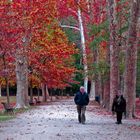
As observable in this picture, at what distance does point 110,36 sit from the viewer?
36188mm

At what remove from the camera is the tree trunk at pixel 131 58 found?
93.0ft

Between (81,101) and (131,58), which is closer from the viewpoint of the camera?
(81,101)

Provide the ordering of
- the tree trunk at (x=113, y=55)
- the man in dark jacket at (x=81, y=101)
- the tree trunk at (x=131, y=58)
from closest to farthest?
the man in dark jacket at (x=81, y=101) → the tree trunk at (x=131, y=58) → the tree trunk at (x=113, y=55)

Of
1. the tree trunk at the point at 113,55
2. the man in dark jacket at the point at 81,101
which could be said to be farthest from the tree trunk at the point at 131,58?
the man in dark jacket at the point at 81,101

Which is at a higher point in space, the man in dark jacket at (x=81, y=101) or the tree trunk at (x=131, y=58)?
the tree trunk at (x=131, y=58)

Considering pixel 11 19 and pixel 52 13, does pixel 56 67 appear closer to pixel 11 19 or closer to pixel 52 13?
pixel 52 13

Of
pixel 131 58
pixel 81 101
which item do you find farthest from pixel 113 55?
pixel 81 101

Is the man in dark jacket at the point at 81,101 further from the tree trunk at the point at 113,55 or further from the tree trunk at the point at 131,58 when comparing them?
the tree trunk at the point at 113,55

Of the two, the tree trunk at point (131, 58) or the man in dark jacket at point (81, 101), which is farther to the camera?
the tree trunk at point (131, 58)

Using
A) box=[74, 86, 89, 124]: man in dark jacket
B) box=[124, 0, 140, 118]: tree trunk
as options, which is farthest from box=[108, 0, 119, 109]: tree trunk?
box=[74, 86, 89, 124]: man in dark jacket

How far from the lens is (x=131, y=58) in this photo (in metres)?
29.8

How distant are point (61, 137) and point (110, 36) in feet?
63.4

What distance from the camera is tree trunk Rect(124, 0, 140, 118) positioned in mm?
28344

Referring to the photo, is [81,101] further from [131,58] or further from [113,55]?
[113,55]
